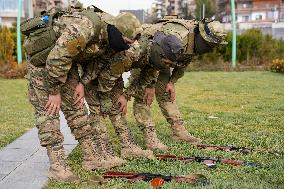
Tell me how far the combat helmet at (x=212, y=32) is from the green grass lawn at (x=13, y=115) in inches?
122

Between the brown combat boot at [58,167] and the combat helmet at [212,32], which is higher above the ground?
the combat helmet at [212,32]

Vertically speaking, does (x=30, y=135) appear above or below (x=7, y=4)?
below

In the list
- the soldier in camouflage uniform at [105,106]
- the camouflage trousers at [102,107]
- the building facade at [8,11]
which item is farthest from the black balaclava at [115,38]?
the building facade at [8,11]

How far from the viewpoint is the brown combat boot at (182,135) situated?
6.65 m

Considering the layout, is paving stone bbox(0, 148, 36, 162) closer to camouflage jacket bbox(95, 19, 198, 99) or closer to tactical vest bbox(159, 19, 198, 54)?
camouflage jacket bbox(95, 19, 198, 99)

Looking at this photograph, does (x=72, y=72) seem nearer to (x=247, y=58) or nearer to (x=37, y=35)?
(x=37, y=35)

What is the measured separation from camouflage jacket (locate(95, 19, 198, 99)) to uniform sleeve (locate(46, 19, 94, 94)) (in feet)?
2.44

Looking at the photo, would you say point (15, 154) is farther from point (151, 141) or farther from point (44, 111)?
point (151, 141)

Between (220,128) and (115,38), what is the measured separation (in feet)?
12.1

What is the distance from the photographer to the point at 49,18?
4738 mm

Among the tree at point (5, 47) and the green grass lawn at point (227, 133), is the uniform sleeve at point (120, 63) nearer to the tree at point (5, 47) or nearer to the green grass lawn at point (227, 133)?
the green grass lawn at point (227, 133)

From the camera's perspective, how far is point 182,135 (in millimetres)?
6715

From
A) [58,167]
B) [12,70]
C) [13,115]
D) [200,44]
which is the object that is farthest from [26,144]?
[12,70]

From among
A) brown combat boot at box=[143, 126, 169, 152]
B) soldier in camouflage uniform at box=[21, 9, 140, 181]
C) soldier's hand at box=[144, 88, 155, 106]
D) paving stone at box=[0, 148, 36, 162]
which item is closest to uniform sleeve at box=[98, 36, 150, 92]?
soldier in camouflage uniform at box=[21, 9, 140, 181]
